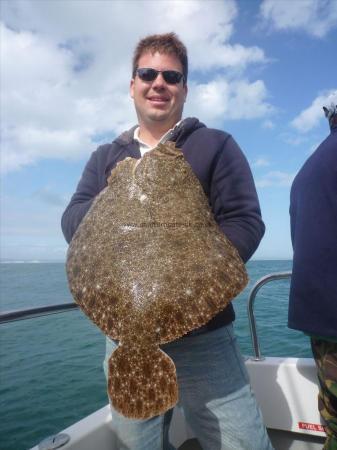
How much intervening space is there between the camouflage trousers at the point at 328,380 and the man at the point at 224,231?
66cm

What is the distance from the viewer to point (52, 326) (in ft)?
65.1

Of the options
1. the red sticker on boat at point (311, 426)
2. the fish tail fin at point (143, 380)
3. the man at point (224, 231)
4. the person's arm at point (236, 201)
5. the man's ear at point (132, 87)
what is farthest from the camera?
the red sticker on boat at point (311, 426)

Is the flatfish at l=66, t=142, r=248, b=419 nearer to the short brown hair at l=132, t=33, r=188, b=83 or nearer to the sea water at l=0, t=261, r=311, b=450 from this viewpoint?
the short brown hair at l=132, t=33, r=188, b=83

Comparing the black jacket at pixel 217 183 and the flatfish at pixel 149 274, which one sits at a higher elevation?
the black jacket at pixel 217 183

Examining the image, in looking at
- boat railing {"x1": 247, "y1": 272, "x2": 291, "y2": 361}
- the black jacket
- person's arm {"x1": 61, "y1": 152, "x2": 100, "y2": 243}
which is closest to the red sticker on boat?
boat railing {"x1": 247, "y1": 272, "x2": 291, "y2": 361}

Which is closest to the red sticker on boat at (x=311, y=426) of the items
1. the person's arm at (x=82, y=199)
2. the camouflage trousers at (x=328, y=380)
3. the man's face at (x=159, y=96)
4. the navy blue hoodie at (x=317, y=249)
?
the camouflage trousers at (x=328, y=380)

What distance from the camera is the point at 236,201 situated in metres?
2.32

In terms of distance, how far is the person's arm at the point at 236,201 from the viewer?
218cm

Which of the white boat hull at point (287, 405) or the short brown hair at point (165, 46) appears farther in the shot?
the white boat hull at point (287, 405)

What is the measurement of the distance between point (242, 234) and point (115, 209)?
0.75 metres

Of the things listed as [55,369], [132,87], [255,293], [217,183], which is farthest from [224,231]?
[55,369]

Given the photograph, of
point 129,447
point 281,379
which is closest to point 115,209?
point 129,447

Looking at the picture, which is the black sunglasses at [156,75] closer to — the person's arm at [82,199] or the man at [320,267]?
the person's arm at [82,199]

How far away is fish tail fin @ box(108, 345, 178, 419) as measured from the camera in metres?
1.81
